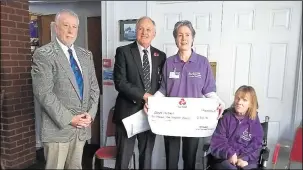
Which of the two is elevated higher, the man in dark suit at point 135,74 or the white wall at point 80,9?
the white wall at point 80,9

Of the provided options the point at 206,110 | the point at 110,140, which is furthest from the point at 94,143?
the point at 206,110

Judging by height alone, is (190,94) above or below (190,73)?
below

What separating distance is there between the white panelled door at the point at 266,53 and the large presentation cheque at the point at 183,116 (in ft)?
2.23

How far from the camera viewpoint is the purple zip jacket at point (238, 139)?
5.29 feet

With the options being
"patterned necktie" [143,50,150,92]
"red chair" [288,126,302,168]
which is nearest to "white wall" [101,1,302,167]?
"patterned necktie" [143,50,150,92]

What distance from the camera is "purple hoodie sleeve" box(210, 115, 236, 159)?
1.61 metres

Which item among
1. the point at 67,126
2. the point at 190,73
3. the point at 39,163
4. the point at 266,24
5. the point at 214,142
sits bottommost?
the point at 39,163

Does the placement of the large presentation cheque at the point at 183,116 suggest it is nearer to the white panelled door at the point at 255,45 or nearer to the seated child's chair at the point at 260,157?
the seated child's chair at the point at 260,157

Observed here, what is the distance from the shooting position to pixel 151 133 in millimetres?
1783

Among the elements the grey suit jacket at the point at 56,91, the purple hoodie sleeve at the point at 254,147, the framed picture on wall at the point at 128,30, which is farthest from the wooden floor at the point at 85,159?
the purple hoodie sleeve at the point at 254,147

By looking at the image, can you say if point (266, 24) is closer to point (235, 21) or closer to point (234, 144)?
point (235, 21)

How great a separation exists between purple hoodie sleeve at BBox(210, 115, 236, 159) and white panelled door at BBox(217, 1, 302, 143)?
585 mm

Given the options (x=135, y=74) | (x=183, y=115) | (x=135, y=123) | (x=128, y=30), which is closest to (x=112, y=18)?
(x=128, y=30)

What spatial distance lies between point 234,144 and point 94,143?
2.11 meters
